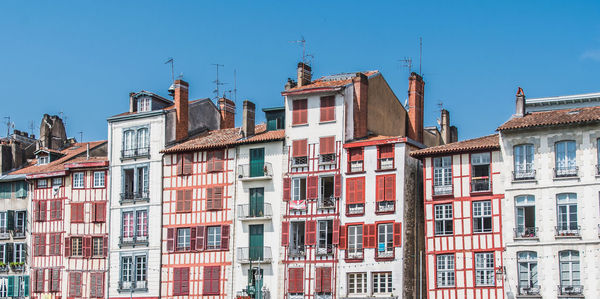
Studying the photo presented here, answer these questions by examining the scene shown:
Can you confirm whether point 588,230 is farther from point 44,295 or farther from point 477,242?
point 44,295

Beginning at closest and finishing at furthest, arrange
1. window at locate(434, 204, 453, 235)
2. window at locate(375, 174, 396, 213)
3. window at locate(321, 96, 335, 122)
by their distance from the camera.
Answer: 1. window at locate(434, 204, 453, 235)
2. window at locate(375, 174, 396, 213)
3. window at locate(321, 96, 335, 122)

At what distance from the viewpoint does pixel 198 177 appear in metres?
60.1

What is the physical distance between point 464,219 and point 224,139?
52.8ft

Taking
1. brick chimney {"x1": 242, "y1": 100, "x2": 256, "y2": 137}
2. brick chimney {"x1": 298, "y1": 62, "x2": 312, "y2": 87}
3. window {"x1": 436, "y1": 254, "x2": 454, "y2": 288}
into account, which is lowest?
window {"x1": 436, "y1": 254, "x2": 454, "y2": 288}

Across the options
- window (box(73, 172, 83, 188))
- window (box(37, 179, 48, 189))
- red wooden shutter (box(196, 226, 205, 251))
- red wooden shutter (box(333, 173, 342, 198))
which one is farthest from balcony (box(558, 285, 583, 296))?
window (box(37, 179, 48, 189))

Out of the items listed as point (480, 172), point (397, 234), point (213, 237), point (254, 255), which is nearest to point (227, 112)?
point (213, 237)

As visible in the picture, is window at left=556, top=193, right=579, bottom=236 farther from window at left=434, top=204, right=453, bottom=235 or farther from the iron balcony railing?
window at left=434, top=204, right=453, bottom=235

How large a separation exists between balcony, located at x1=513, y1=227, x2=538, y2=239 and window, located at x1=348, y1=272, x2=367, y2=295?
844cm

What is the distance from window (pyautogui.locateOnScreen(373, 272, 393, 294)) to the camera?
52.6 m

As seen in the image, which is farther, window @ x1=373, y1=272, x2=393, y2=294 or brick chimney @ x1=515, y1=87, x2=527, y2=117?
window @ x1=373, y1=272, x2=393, y2=294

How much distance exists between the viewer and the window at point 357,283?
Result: 53.4 m

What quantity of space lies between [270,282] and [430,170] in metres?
10.9

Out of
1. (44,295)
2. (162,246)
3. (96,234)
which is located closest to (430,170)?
(162,246)

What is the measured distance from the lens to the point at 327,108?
56.5 meters
